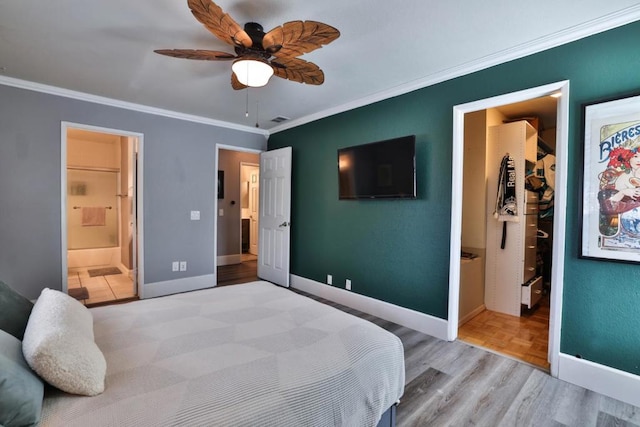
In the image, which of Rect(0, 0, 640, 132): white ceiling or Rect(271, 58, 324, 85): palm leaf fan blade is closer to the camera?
Rect(0, 0, 640, 132): white ceiling

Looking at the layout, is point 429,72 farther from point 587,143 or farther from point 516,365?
point 516,365

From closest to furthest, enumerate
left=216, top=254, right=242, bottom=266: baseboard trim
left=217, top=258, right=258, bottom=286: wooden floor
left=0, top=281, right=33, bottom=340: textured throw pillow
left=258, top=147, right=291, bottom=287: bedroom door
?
left=0, top=281, right=33, bottom=340: textured throw pillow < left=258, top=147, right=291, bottom=287: bedroom door < left=217, top=258, right=258, bottom=286: wooden floor < left=216, top=254, right=242, bottom=266: baseboard trim

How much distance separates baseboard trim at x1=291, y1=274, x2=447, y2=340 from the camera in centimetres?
281

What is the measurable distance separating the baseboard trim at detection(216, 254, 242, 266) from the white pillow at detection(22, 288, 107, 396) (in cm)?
490

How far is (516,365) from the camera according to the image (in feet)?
7.60

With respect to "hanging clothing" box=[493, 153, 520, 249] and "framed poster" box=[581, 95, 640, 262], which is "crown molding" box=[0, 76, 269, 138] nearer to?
"hanging clothing" box=[493, 153, 520, 249]

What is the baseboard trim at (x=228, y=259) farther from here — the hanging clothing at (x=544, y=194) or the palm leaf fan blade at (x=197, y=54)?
the hanging clothing at (x=544, y=194)

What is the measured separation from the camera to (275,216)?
4551mm

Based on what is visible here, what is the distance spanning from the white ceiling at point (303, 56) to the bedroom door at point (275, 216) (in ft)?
4.29

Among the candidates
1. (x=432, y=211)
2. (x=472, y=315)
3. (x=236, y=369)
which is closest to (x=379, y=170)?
(x=432, y=211)

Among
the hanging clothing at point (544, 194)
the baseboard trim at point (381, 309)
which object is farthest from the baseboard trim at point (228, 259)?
the hanging clothing at point (544, 194)

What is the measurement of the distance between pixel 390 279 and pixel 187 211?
2.92 m

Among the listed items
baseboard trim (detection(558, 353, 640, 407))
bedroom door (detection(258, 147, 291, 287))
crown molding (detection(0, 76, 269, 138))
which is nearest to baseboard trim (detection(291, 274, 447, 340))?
bedroom door (detection(258, 147, 291, 287))

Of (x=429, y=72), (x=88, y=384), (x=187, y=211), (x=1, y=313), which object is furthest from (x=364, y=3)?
(x=187, y=211)
